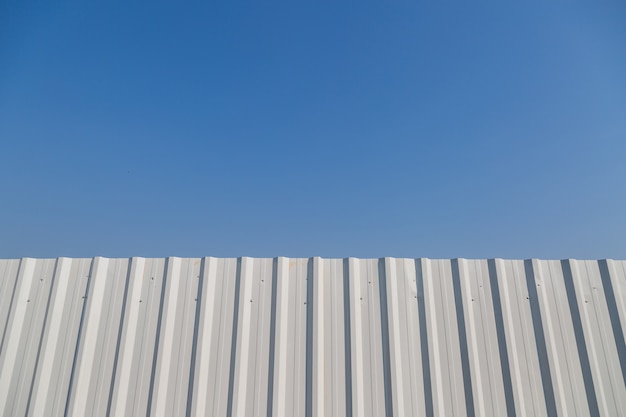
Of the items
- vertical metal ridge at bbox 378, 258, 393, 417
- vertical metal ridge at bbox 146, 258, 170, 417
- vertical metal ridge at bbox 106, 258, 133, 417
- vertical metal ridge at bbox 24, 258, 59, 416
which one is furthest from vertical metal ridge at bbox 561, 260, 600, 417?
vertical metal ridge at bbox 24, 258, 59, 416

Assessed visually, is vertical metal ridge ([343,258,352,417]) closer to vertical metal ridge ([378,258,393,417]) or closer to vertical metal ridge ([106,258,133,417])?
vertical metal ridge ([378,258,393,417])

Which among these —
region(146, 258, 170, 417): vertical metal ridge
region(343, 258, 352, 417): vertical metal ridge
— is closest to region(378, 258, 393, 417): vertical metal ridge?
region(343, 258, 352, 417): vertical metal ridge

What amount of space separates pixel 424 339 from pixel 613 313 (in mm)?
1497

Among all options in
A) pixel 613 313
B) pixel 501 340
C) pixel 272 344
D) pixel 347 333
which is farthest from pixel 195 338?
pixel 613 313

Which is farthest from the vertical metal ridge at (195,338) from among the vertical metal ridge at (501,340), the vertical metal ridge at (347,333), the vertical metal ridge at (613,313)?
the vertical metal ridge at (613,313)

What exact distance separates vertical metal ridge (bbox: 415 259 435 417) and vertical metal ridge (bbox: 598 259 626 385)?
1.42 meters

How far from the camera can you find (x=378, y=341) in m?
2.29

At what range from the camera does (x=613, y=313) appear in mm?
2383

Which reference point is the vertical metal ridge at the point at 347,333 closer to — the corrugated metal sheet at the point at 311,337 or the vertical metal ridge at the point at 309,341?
the corrugated metal sheet at the point at 311,337

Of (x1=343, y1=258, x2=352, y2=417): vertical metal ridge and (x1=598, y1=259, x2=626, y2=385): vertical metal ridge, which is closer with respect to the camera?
(x1=343, y1=258, x2=352, y2=417): vertical metal ridge

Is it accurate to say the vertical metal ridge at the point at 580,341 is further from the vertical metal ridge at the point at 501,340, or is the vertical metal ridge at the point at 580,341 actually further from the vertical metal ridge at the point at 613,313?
the vertical metal ridge at the point at 501,340

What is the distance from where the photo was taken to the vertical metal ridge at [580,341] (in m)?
2.19

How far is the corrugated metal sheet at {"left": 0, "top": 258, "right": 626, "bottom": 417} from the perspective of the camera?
218cm

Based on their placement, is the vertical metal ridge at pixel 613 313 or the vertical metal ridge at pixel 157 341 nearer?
the vertical metal ridge at pixel 157 341
